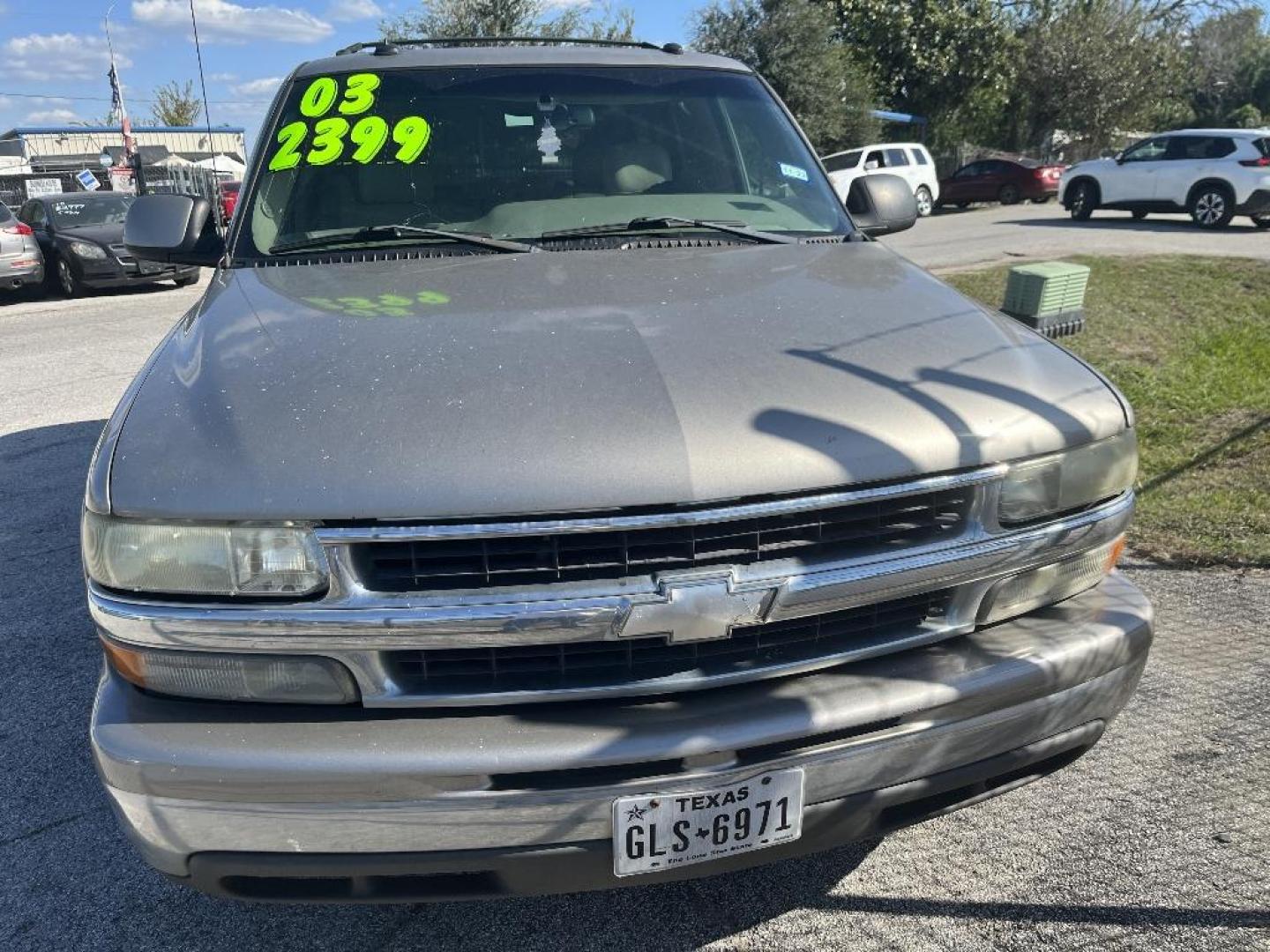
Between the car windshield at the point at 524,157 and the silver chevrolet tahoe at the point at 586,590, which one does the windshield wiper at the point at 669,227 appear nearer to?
the car windshield at the point at 524,157

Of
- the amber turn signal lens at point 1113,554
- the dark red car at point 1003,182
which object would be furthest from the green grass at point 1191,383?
the dark red car at point 1003,182

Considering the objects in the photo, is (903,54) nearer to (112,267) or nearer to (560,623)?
(112,267)

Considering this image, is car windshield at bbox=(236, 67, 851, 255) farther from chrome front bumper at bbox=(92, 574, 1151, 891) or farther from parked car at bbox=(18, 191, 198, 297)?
parked car at bbox=(18, 191, 198, 297)

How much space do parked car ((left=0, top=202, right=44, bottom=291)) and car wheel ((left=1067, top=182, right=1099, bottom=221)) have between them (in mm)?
17754

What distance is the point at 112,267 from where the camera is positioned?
14742 mm

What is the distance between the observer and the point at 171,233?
12.0 ft

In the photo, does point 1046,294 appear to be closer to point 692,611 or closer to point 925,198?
point 692,611

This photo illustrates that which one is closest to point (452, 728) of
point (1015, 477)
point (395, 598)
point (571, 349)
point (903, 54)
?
point (395, 598)

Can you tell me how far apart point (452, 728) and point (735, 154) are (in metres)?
2.50

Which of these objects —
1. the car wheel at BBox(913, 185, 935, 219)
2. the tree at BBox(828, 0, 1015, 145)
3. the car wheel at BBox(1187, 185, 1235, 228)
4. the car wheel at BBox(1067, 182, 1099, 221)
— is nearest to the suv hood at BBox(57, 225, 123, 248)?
the car wheel at BBox(1067, 182, 1099, 221)

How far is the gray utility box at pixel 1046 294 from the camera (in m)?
7.88

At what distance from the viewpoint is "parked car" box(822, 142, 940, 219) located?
25.0m

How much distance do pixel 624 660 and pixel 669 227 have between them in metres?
1.75

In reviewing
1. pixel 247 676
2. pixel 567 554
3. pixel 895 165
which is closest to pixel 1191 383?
pixel 567 554
